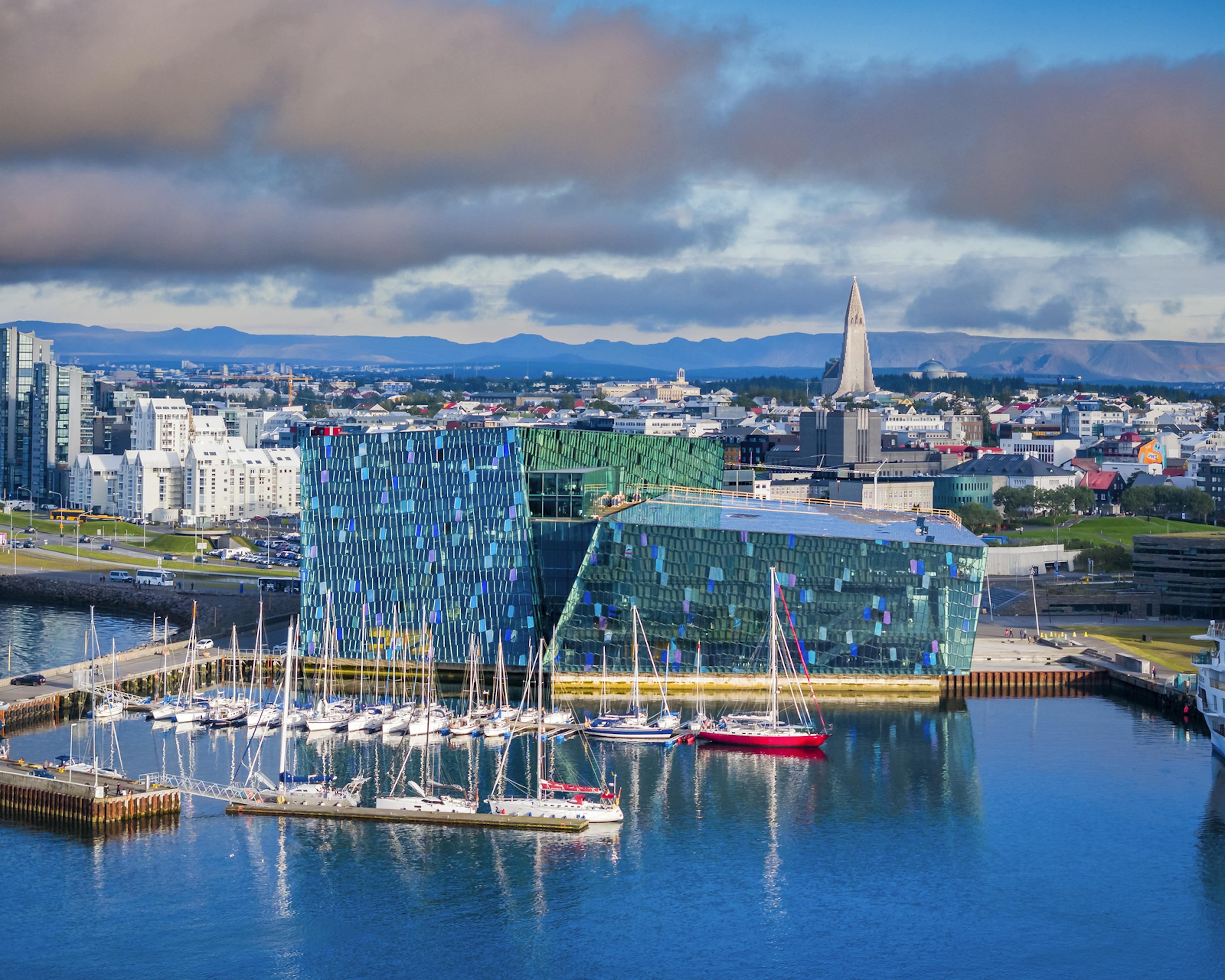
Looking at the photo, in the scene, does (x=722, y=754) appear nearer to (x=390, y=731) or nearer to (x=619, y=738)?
(x=619, y=738)

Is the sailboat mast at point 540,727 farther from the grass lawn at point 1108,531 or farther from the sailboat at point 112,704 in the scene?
the grass lawn at point 1108,531

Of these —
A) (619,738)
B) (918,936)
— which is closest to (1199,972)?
(918,936)

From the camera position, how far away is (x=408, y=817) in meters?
58.8

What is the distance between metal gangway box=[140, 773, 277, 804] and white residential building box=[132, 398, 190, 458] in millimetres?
126345

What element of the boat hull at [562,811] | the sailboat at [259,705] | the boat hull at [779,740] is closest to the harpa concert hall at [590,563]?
the sailboat at [259,705]

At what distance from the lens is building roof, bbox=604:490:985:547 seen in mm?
82250

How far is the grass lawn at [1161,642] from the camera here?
8762 cm

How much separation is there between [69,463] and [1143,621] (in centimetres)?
12444

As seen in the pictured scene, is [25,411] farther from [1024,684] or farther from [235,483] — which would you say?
[1024,684]

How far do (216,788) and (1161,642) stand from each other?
53.8 m

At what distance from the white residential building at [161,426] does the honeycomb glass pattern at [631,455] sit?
323 ft

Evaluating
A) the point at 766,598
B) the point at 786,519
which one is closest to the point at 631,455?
the point at 786,519

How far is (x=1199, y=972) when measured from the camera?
46.7 metres

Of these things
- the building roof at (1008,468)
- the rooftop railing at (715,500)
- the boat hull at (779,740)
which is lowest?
the boat hull at (779,740)
